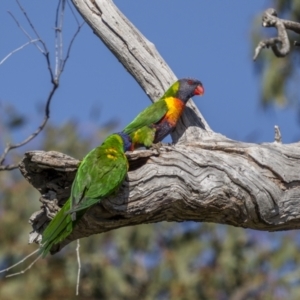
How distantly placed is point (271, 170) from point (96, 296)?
6524 mm

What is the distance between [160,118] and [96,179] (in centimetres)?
92

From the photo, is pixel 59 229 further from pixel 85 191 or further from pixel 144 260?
pixel 144 260

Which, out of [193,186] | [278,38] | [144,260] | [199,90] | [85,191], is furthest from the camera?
[144,260]

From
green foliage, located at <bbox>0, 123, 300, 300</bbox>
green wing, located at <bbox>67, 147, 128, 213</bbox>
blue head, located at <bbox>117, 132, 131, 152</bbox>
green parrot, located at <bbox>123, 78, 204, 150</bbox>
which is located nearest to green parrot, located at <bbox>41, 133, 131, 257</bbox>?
green wing, located at <bbox>67, 147, 128, 213</bbox>

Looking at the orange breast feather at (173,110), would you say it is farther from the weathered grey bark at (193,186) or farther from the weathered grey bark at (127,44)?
the weathered grey bark at (193,186)

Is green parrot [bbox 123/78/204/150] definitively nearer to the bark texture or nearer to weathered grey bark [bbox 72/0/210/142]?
weathered grey bark [bbox 72/0/210/142]

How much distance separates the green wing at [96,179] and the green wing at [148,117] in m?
0.75

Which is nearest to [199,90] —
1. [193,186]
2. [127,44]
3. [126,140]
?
[127,44]

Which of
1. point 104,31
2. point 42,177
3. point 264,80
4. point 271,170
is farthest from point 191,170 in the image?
point 264,80

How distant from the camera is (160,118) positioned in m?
3.69

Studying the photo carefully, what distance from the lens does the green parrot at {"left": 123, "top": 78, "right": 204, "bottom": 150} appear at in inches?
142

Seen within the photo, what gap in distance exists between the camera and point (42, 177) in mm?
2949

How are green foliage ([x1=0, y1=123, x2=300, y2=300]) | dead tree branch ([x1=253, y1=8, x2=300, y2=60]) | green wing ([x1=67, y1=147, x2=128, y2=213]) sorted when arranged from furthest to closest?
green foliage ([x1=0, y1=123, x2=300, y2=300]), dead tree branch ([x1=253, y1=8, x2=300, y2=60]), green wing ([x1=67, y1=147, x2=128, y2=213])

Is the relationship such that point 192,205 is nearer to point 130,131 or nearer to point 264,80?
point 130,131
